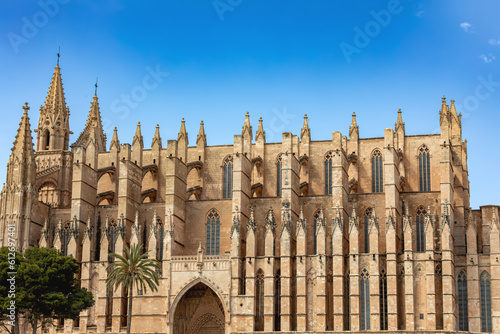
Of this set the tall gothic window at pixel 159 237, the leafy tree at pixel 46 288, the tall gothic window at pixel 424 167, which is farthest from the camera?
the tall gothic window at pixel 424 167

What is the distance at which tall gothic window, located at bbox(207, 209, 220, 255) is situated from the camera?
7181 cm

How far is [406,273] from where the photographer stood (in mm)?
63969

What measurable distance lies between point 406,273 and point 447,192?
23.4 feet

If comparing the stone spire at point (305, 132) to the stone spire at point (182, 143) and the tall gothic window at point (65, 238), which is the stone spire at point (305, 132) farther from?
the tall gothic window at point (65, 238)

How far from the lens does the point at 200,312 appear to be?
6881 centimetres

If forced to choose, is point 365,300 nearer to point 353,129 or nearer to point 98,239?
point 353,129

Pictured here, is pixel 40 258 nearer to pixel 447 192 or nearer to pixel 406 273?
pixel 406 273

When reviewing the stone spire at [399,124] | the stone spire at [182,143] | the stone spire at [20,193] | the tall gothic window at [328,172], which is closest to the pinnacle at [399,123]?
the stone spire at [399,124]

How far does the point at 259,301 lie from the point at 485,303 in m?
16.4

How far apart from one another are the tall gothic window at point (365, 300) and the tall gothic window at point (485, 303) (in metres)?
8.22

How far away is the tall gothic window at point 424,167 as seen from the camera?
7300 cm

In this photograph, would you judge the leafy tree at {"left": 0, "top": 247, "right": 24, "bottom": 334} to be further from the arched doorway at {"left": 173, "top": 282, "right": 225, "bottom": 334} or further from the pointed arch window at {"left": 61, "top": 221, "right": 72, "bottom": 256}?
the arched doorway at {"left": 173, "top": 282, "right": 225, "bottom": 334}

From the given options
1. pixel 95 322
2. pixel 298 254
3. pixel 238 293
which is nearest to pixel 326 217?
pixel 298 254

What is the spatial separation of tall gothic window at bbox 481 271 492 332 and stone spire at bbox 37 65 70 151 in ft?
138
